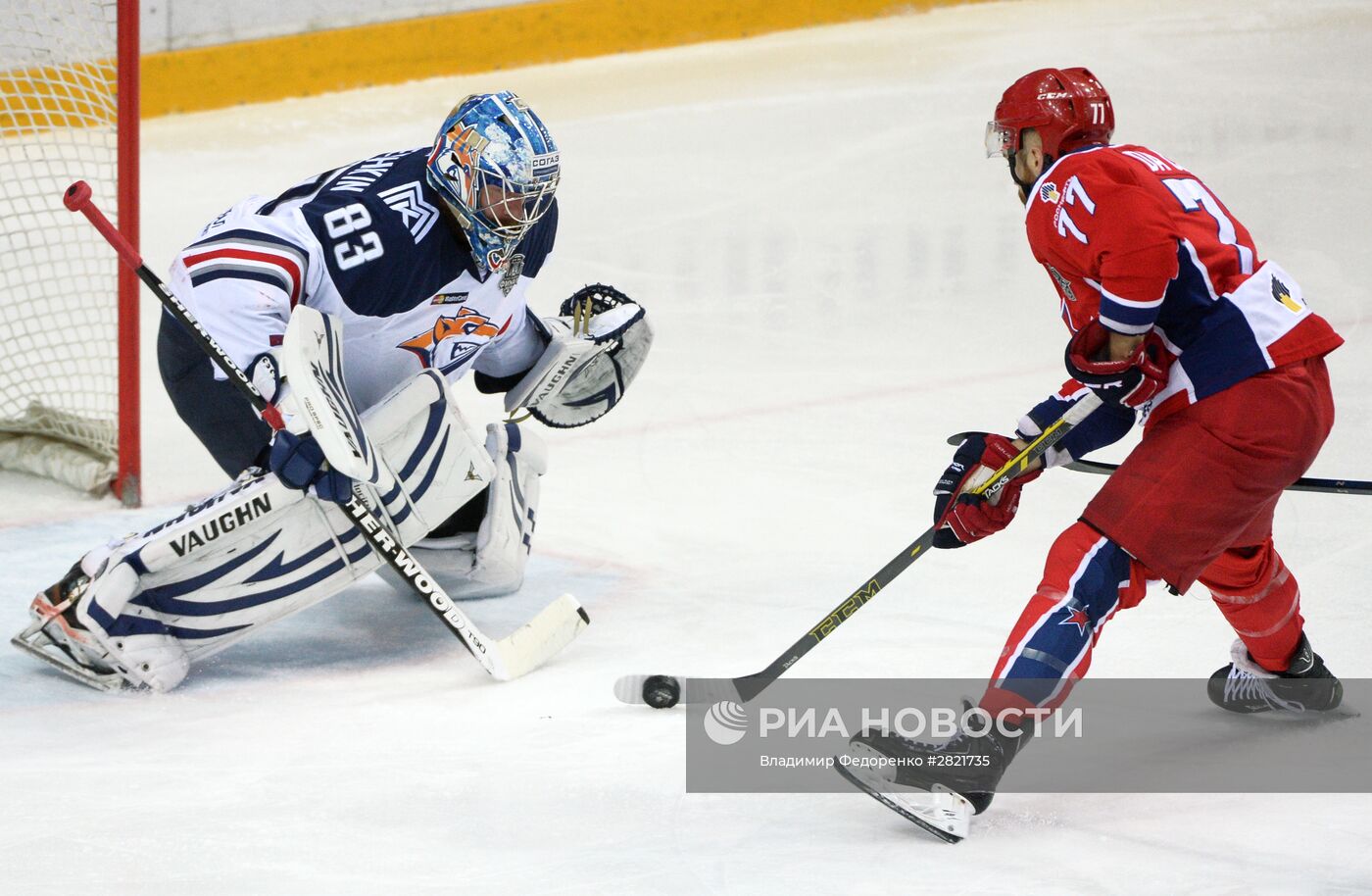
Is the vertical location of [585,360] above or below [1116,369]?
below

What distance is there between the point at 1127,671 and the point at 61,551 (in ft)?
6.45

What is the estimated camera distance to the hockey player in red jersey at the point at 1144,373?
2088 mm

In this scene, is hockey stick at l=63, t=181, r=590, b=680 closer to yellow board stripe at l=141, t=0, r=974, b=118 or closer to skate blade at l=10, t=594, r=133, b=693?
skate blade at l=10, t=594, r=133, b=693

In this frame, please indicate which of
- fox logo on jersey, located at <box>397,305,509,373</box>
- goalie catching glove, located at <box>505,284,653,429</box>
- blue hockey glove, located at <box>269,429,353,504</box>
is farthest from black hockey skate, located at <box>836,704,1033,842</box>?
goalie catching glove, located at <box>505,284,653,429</box>

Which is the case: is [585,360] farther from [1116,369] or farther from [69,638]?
[1116,369]

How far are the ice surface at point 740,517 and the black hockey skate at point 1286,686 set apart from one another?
0.18 m

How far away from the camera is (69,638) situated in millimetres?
2559

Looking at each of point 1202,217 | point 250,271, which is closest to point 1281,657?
point 1202,217

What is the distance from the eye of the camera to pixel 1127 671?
2.73m

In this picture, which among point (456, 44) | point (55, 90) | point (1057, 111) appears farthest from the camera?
point (456, 44)

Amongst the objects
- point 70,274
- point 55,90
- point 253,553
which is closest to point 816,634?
Answer: point 253,553

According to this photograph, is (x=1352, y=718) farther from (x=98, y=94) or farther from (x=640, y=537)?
(x=98, y=94)

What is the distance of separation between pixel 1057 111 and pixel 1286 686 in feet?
3.09

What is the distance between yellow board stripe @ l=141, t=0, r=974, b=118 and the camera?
22.1 ft
